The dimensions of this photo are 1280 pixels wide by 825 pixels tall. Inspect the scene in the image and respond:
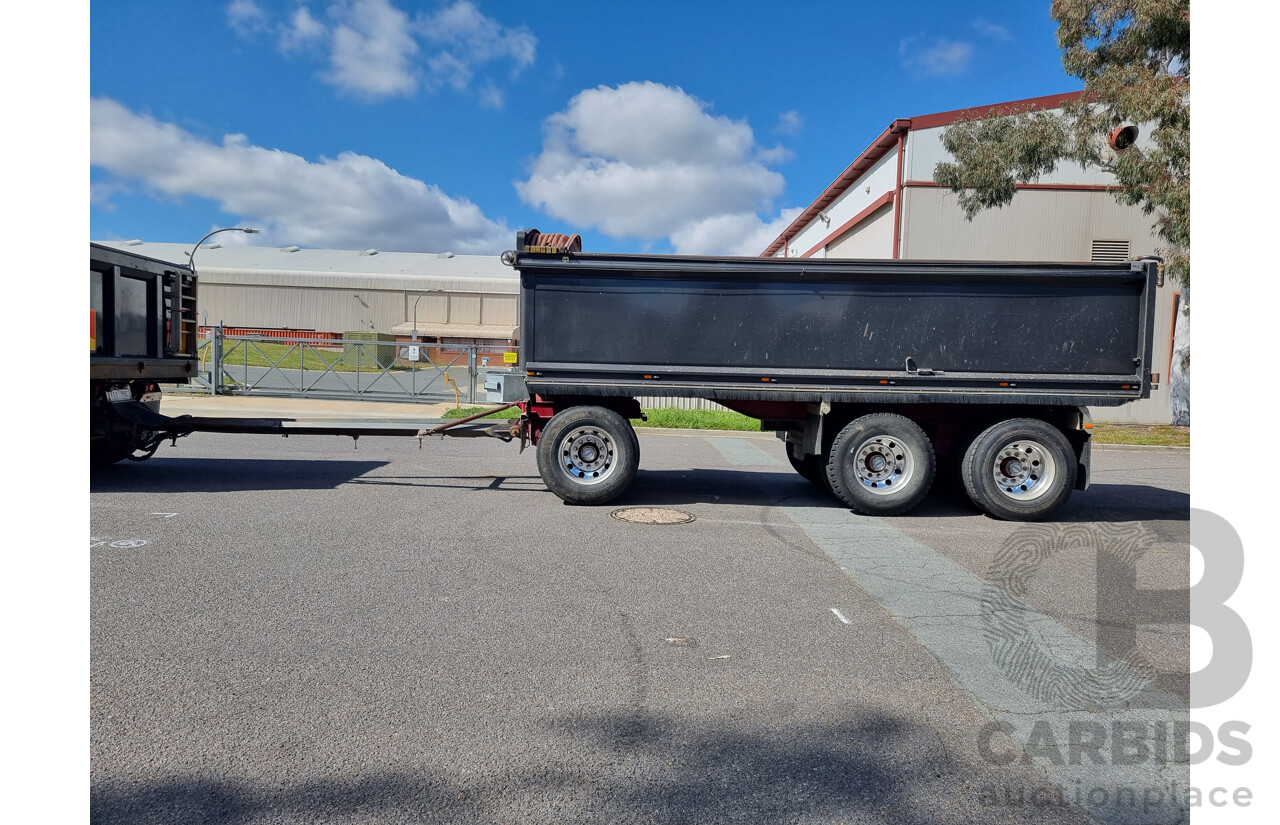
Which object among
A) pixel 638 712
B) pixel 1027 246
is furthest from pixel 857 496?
pixel 1027 246

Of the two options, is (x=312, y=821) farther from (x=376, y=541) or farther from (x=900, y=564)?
(x=900, y=564)

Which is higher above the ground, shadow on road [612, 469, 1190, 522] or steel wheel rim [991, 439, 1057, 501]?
steel wheel rim [991, 439, 1057, 501]

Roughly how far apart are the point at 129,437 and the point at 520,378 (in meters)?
4.83

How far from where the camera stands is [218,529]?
23.9 ft

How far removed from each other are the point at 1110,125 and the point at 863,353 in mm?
12555

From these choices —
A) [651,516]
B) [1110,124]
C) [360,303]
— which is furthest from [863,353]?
[360,303]

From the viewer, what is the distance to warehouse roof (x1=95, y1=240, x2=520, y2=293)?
55656 millimetres

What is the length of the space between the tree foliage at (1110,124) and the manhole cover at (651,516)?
13.1 m

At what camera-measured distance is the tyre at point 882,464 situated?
8578 millimetres

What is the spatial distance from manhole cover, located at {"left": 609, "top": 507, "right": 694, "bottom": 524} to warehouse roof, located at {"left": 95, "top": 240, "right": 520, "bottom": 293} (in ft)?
157

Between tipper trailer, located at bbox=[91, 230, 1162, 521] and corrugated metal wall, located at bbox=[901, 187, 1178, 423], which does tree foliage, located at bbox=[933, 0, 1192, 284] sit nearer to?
corrugated metal wall, located at bbox=[901, 187, 1178, 423]

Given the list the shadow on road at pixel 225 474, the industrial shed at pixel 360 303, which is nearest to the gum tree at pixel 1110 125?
the shadow on road at pixel 225 474
